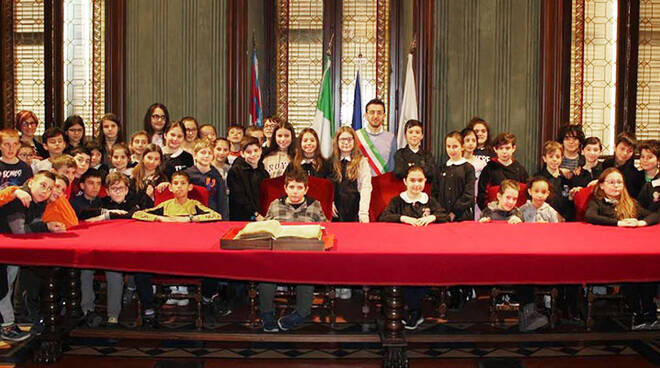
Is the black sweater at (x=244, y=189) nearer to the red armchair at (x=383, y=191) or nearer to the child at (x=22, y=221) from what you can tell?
the red armchair at (x=383, y=191)

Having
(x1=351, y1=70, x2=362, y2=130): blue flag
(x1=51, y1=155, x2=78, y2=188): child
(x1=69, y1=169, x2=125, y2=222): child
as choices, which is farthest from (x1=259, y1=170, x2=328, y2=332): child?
(x1=351, y1=70, x2=362, y2=130): blue flag

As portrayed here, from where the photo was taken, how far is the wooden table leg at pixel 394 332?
3.99 meters

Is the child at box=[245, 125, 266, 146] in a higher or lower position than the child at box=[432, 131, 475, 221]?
higher

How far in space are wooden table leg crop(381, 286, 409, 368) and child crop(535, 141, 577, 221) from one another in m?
2.31

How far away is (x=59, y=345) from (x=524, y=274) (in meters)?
2.76

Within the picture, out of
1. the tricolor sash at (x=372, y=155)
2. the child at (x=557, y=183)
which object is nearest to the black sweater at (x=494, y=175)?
the child at (x=557, y=183)

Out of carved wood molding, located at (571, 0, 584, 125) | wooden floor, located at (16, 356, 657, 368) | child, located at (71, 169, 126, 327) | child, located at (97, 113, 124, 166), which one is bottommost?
wooden floor, located at (16, 356, 657, 368)

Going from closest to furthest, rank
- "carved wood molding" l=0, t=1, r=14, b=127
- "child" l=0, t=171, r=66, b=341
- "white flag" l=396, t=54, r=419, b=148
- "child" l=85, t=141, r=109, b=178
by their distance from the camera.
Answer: "child" l=0, t=171, r=66, b=341 < "child" l=85, t=141, r=109, b=178 < "white flag" l=396, t=54, r=419, b=148 < "carved wood molding" l=0, t=1, r=14, b=127

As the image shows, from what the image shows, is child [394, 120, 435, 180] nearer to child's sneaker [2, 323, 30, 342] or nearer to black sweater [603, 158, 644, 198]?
black sweater [603, 158, 644, 198]

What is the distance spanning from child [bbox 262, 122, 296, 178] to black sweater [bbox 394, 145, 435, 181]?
889 millimetres

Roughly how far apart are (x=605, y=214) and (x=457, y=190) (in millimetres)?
1427

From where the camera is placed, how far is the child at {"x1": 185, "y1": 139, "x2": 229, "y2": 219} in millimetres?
5547

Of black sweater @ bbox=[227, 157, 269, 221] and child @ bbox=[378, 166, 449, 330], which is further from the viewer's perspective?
black sweater @ bbox=[227, 157, 269, 221]

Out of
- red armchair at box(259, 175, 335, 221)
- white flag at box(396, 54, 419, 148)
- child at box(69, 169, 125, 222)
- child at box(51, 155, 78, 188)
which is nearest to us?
child at box(51, 155, 78, 188)
